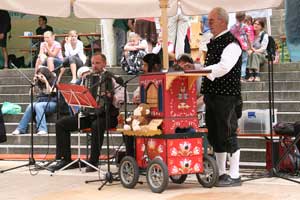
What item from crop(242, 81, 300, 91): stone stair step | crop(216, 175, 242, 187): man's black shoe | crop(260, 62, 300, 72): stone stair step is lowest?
crop(216, 175, 242, 187): man's black shoe

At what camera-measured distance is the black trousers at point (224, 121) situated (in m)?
9.00

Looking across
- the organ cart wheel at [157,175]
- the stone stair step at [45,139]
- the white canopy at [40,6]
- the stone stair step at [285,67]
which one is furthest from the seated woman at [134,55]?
the organ cart wheel at [157,175]

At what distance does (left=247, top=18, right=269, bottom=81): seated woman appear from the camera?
14102mm

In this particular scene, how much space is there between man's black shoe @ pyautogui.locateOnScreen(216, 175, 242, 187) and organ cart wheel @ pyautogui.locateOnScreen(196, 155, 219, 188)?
0.42 ft

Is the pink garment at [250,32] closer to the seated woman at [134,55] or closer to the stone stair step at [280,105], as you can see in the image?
the seated woman at [134,55]

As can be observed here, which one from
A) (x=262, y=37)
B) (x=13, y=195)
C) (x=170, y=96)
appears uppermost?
(x=262, y=37)

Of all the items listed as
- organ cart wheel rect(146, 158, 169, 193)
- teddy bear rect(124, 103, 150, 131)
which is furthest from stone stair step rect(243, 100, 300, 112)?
organ cart wheel rect(146, 158, 169, 193)

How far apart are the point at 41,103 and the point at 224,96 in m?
5.61

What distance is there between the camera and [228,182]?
9.02 meters

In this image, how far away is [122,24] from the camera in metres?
17.2

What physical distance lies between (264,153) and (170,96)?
9.56 ft

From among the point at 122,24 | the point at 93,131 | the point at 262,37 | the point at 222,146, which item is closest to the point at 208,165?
the point at 222,146

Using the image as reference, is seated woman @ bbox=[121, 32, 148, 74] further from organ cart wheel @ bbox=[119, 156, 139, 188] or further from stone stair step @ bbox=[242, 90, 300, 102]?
organ cart wheel @ bbox=[119, 156, 139, 188]

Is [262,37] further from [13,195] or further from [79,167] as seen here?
[13,195]
